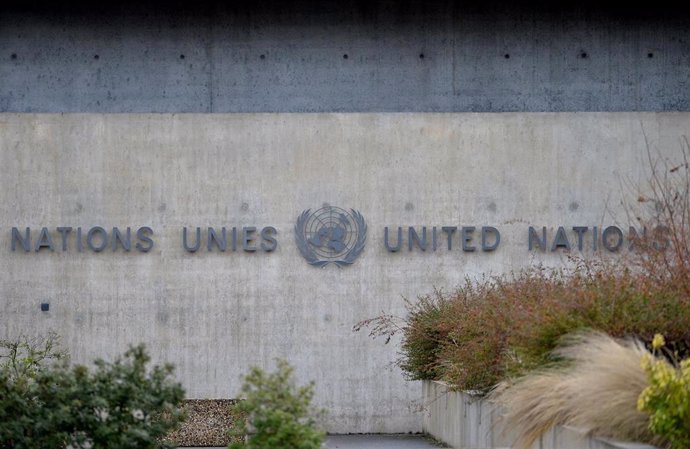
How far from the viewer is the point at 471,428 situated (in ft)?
36.5

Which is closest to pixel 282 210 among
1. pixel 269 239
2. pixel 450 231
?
pixel 269 239

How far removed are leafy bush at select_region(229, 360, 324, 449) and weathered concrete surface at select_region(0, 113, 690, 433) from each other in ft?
31.9

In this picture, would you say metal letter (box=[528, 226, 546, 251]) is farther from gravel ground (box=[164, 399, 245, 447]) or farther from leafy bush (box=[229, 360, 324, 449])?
leafy bush (box=[229, 360, 324, 449])

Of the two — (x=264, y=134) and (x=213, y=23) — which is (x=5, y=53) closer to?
(x=213, y=23)

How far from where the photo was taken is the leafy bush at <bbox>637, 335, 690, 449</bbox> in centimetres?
646

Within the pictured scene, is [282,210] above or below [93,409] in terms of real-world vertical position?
above

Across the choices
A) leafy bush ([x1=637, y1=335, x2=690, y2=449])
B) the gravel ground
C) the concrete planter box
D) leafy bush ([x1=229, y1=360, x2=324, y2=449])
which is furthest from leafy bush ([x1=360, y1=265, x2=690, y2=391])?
the gravel ground

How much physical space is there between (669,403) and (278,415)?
1962 mm

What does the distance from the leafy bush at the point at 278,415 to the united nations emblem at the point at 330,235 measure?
32.0ft

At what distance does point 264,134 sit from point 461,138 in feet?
8.22

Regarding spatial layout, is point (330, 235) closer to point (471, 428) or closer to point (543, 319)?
point (471, 428)

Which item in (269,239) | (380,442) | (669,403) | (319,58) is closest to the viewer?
(669,403)

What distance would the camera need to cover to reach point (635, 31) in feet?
64.3

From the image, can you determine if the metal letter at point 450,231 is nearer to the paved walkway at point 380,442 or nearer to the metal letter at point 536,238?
the metal letter at point 536,238
